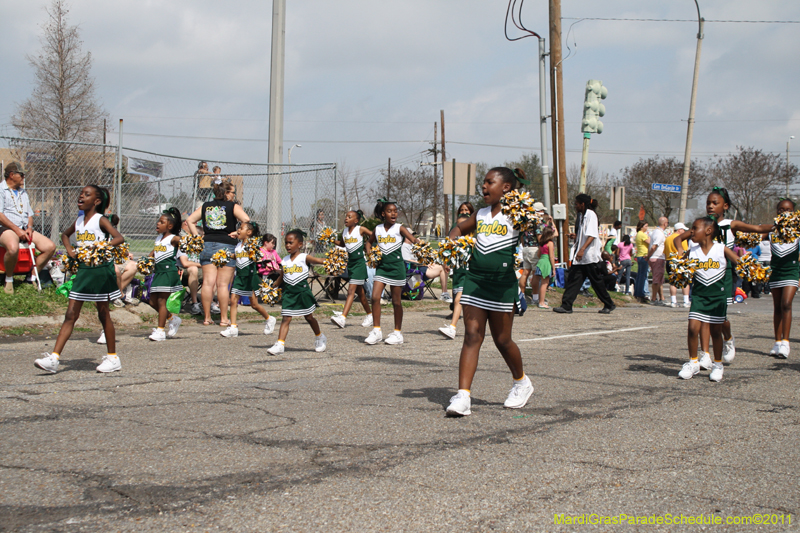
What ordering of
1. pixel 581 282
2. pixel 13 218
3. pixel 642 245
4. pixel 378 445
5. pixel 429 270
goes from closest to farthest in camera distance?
pixel 378 445, pixel 13 218, pixel 581 282, pixel 429 270, pixel 642 245

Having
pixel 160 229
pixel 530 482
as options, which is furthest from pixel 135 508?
pixel 160 229

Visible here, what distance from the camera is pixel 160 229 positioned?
30.2 ft

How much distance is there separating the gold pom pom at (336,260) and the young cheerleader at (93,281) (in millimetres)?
2908

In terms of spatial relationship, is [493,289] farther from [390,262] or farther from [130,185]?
[130,185]

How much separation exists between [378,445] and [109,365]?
3.47 m

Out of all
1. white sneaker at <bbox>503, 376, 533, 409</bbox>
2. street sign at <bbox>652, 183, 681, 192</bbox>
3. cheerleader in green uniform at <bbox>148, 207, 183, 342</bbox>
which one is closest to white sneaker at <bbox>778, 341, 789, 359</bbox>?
white sneaker at <bbox>503, 376, 533, 409</bbox>

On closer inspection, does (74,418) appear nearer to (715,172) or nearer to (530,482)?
(530,482)

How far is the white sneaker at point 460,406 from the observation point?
4.98m

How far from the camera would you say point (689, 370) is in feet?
22.2

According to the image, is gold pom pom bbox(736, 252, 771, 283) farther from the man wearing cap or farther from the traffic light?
the traffic light

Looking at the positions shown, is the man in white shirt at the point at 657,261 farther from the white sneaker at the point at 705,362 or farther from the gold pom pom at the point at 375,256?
the white sneaker at the point at 705,362

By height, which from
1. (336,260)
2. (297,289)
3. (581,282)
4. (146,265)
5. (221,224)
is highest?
(221,224)

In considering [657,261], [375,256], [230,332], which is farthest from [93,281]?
[657,261]

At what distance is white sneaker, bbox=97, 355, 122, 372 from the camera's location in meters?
6.62
